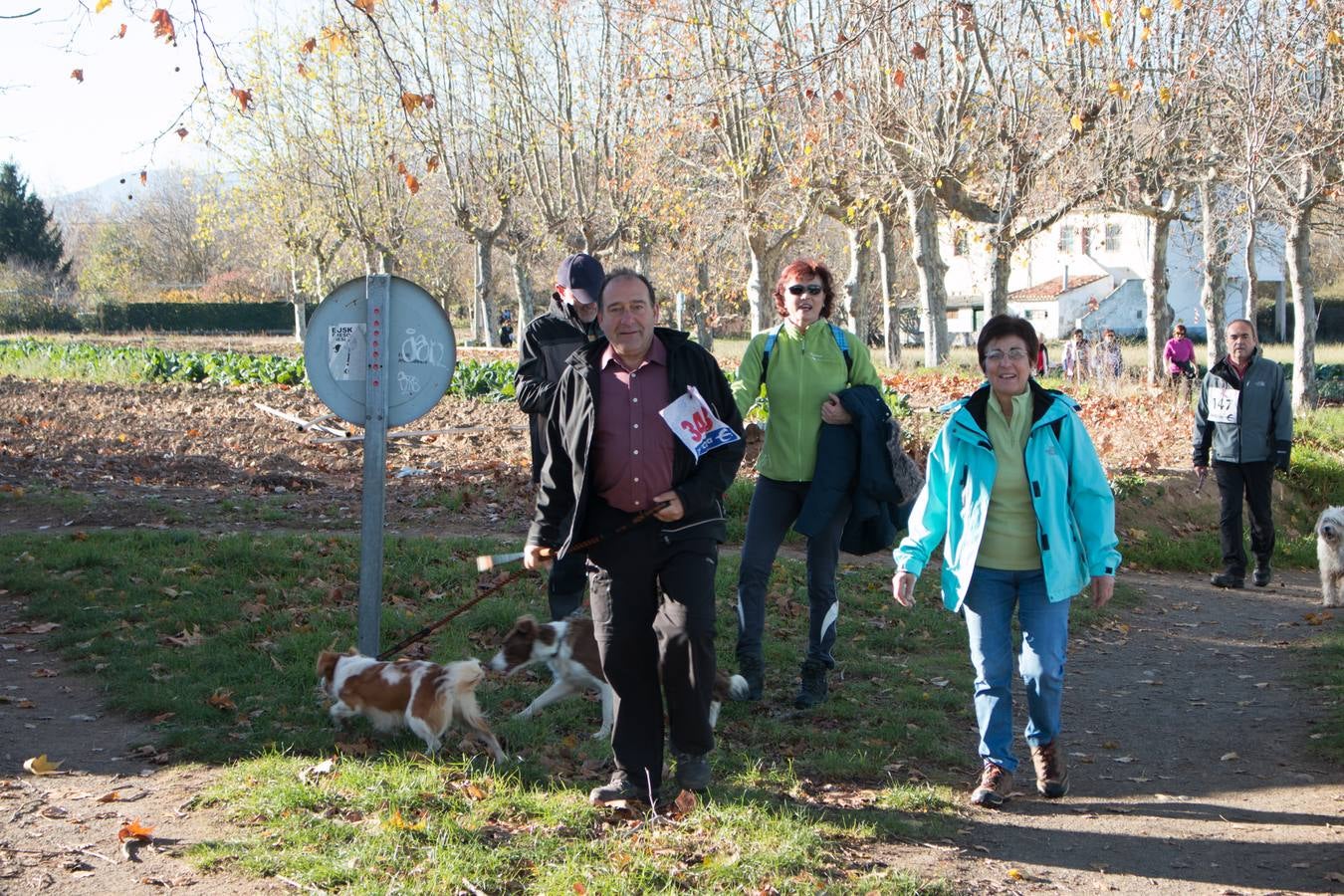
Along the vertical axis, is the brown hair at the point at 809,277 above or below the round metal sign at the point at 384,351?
above

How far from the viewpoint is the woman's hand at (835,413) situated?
622 cm

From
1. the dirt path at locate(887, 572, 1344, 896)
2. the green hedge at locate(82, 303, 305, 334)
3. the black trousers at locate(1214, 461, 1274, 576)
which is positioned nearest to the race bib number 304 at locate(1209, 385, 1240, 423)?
the black trousers at locate(1214, 461, 1274, 576)

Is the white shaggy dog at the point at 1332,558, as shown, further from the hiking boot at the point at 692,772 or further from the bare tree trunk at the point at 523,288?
the bare tree trunk at the point at 523,288

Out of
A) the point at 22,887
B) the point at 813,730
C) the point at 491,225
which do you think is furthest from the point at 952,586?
the point at 491,225

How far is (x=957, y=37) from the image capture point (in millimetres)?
19422

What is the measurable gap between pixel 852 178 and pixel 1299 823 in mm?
21209

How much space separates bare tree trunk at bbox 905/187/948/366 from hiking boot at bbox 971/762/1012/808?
21.0 meters

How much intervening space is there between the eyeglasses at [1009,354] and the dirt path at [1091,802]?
189cm

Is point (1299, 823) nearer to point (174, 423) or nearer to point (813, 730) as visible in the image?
point (813, 730)

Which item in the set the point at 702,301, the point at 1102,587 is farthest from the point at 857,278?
the point at 1102,587

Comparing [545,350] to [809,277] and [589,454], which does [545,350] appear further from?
[589,454]

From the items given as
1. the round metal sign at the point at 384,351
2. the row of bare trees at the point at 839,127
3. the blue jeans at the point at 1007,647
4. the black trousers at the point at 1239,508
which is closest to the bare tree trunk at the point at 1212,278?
the row of bare trees at the point at 839,127

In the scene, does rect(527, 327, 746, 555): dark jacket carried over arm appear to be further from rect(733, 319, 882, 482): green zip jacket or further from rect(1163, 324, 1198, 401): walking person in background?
rect(1163, 324, 1198, 401): walking person in background

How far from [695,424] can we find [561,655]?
73.0 inches
